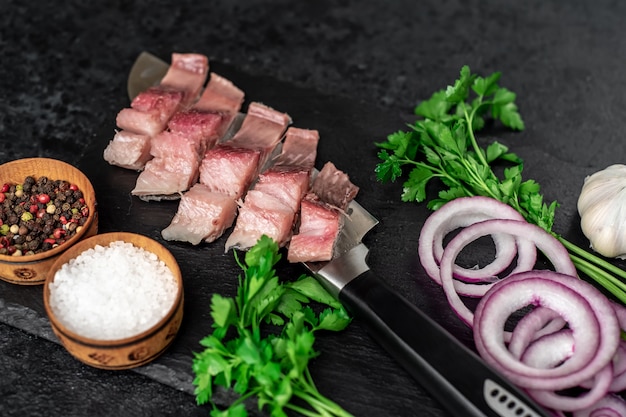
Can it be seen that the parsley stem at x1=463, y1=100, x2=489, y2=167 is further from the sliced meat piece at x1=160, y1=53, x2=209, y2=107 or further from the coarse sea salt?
the coarse sea salt

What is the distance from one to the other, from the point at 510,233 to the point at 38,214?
249 centimetres

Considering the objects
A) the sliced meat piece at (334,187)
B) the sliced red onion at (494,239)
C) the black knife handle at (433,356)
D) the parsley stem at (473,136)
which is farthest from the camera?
the parsley stem at (473,136)

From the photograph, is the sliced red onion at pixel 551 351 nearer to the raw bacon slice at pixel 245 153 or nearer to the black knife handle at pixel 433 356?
the black knife handle at pixel 433 356

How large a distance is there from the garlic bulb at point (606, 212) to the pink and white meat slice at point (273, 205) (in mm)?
1575

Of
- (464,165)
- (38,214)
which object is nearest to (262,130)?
(464,165)

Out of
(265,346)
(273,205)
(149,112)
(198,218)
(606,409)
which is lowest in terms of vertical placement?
(265,346)

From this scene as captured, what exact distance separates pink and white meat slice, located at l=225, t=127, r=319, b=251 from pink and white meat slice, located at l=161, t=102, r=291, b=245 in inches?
3.7

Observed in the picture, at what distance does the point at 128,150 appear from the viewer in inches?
180

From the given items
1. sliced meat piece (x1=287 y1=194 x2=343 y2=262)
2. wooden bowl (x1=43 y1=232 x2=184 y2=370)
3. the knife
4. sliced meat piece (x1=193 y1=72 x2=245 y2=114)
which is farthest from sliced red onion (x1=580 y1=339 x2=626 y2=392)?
sliced meat piece (x1=193 y1=72 x2=245 y2=114)

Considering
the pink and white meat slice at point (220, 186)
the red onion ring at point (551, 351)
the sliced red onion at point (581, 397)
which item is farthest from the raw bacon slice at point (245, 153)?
the sliced red onion at point (581, 397)

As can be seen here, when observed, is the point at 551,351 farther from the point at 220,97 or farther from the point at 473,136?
the point at 220,97

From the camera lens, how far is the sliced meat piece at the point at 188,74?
4945mm

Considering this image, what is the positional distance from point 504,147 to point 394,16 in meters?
2.10

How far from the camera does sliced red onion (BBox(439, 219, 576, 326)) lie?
4.01 m
